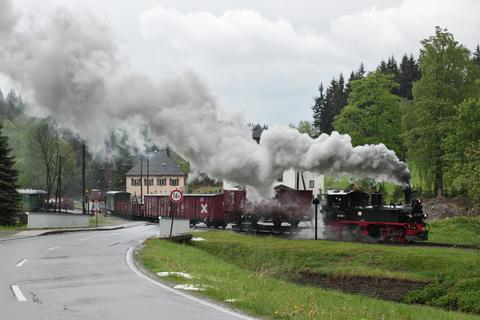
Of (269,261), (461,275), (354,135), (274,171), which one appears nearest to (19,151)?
(354,135)

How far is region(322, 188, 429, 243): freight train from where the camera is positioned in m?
32.6

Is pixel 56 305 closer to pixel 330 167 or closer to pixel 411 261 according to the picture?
pixel 411 261

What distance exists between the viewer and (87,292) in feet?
44.2

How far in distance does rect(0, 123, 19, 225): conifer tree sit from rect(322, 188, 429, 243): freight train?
74.8 feet

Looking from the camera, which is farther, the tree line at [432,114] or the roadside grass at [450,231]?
the tree line at [432,114]

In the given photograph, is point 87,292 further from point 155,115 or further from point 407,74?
point 407,74

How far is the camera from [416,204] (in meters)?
32.6

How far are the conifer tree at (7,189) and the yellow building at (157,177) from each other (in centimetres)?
6857

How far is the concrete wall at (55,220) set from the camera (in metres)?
43.7

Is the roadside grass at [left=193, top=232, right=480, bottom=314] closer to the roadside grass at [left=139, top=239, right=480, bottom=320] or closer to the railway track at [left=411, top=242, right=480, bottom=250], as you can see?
the railway track at [left=411, top=242, right=480, bottom=250]

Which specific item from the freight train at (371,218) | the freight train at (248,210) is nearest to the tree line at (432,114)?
the freight train at (371,218)

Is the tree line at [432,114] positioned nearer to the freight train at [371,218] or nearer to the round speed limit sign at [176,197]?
the freight train at [371,218]

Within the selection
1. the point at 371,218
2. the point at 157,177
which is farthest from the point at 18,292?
the point at 157,177

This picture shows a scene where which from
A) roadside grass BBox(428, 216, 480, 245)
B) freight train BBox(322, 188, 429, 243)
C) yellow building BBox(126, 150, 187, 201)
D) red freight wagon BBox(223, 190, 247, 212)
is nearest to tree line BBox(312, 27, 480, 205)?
roadside grass BBox(428, 216, 480, 245)
